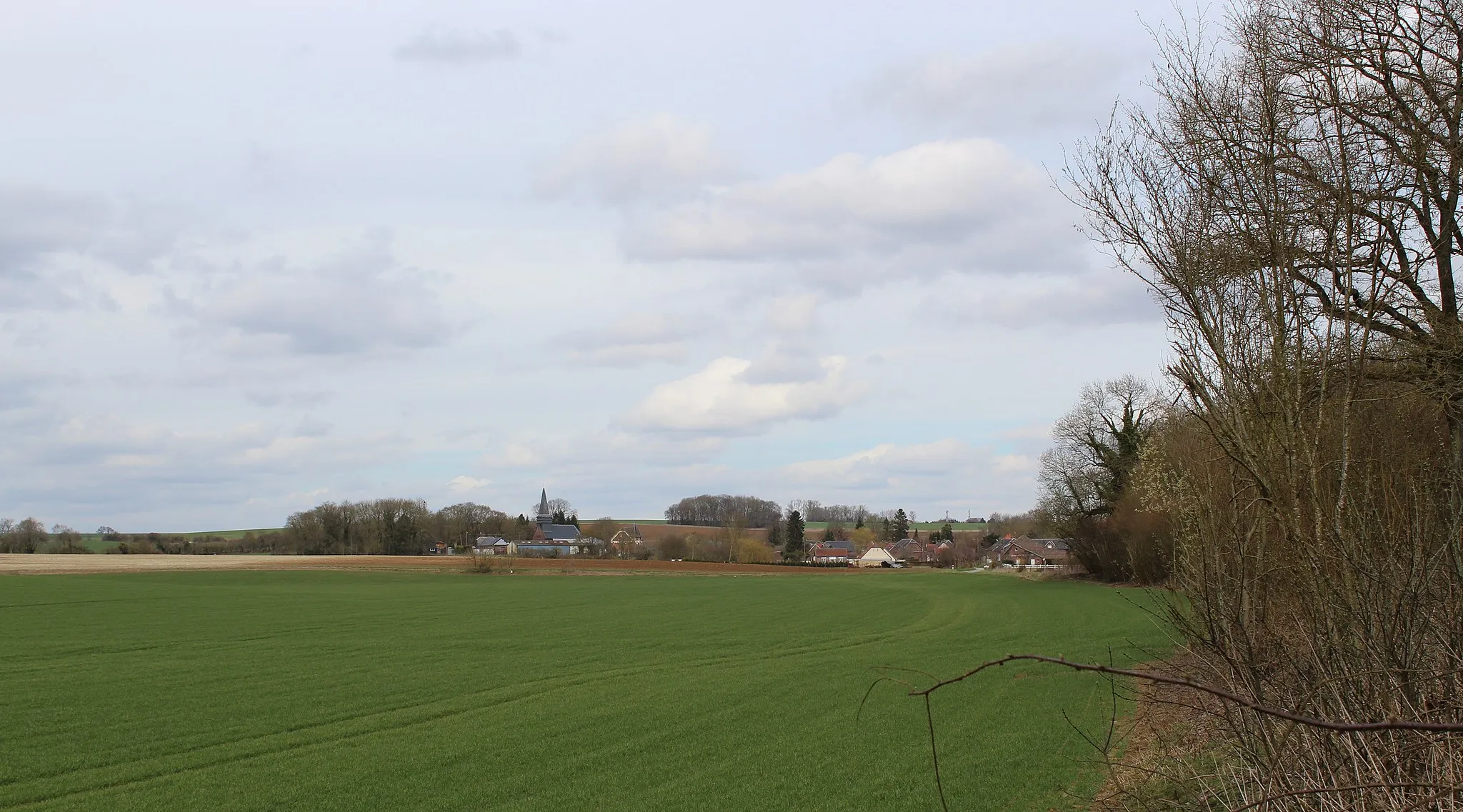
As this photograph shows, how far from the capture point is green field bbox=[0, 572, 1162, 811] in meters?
13.0

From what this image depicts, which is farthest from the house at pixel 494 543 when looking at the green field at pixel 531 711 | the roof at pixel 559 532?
the green field at pixel 531 711

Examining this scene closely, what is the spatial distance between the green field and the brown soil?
46845 millimetres

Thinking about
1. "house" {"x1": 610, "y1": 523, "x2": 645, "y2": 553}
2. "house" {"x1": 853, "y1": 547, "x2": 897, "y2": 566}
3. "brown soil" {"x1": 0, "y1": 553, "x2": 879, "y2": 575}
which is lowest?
"house" {"x1": 853, "y1": 547, "x2": 897, "y2": 566}

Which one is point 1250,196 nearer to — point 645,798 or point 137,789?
point 645,798

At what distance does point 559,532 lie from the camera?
18412 centimetres

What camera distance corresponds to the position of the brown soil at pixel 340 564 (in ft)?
281

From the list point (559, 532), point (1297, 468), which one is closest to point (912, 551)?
point (559, 532)

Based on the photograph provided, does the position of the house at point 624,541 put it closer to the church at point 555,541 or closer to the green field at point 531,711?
the church at point 555,541

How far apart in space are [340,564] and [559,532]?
89.4 metres

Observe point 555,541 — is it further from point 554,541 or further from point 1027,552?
point 1027,552

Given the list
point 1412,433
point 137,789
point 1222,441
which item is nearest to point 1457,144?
point 1412,433

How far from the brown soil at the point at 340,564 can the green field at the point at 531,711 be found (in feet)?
154

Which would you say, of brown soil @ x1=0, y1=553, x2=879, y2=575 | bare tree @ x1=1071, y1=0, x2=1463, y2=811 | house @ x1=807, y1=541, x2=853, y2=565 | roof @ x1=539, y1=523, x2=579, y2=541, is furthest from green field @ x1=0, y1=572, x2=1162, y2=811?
roof @ x1=539, y1=523, x2=579, y2=541

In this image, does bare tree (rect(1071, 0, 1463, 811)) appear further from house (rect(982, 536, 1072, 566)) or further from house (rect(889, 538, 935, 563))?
house (rect(889, 538, 935, 563))
